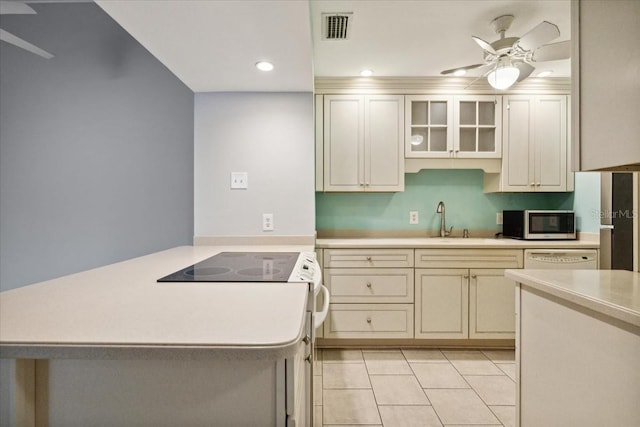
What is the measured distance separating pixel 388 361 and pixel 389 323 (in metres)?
0.29

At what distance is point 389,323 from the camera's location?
105 inches

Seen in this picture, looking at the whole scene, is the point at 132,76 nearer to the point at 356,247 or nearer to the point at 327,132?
the point at 327,132

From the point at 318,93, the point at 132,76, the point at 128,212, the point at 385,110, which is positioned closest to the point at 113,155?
the point at 128,212

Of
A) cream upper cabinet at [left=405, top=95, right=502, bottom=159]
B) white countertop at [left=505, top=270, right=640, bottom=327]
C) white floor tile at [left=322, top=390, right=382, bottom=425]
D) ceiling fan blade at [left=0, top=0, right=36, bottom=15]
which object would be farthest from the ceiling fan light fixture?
ceiling fan blade at [left=0, top=0, right=36, bottom=15]

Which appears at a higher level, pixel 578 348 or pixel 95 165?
pixel 95 165

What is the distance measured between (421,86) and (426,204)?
108 cm

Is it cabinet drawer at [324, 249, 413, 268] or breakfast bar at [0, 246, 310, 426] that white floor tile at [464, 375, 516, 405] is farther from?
breakfast bar at [0, 246, 310, 426]

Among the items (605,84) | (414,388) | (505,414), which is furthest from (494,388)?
(605,84)

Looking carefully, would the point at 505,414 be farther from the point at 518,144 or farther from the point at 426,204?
the point at 518,144

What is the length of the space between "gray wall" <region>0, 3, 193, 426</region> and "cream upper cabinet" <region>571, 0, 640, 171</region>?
262 centimetres

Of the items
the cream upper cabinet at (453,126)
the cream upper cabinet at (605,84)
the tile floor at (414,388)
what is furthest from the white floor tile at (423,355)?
the cream upper cabinet at (605,84)

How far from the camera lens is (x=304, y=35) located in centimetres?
160

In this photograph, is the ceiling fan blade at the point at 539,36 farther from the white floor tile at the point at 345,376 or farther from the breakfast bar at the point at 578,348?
the white floor tile at the point at 345,376

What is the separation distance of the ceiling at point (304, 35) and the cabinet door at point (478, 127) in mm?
379
